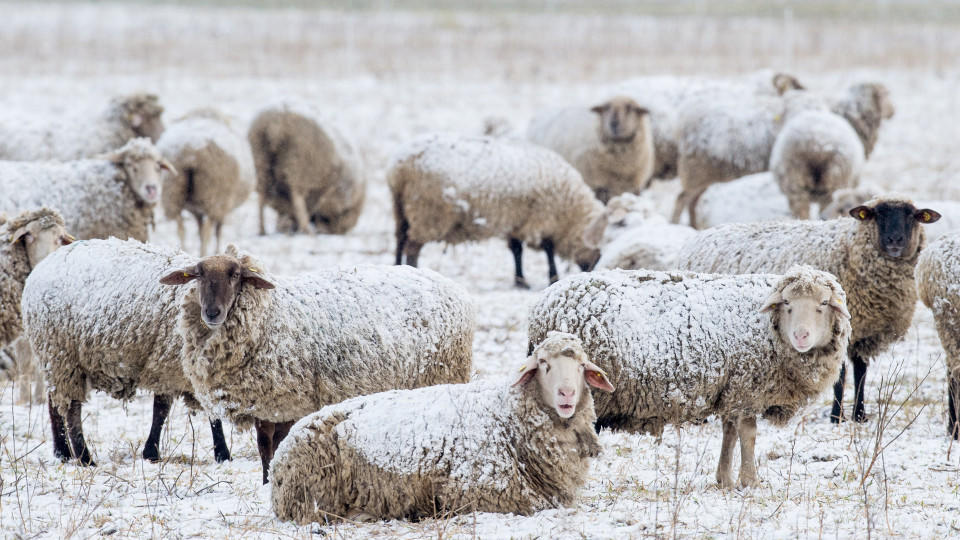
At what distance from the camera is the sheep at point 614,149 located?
13109 mm

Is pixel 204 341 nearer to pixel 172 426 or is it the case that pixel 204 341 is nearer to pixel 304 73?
pixel 172 426

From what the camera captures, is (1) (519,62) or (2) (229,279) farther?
(1) (519,62)

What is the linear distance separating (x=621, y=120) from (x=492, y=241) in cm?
237

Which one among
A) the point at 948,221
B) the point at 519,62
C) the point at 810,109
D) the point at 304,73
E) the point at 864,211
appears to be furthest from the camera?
the point at 519,62

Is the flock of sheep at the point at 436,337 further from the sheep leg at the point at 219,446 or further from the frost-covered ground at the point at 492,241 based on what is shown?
the frost-covered ground at the point at 492,241

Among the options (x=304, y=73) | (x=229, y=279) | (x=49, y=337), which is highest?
(x=304, y=73)

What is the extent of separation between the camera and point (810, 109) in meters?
12.8

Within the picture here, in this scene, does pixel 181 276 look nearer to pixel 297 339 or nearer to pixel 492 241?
pixel 297 339

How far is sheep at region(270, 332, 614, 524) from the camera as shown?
5.09 meters

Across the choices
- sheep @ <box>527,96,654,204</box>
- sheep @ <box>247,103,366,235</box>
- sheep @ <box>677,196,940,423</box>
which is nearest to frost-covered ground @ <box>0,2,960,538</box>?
sheep @ <box>677,196,940,423</box>

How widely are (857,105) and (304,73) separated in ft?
47.1

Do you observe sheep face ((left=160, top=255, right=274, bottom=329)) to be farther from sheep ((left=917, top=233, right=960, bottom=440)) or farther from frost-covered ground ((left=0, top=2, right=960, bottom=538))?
sheep ((left=917, top=233, right=960, bottom=440))

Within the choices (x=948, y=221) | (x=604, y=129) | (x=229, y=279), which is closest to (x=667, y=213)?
(x=604, y=129)

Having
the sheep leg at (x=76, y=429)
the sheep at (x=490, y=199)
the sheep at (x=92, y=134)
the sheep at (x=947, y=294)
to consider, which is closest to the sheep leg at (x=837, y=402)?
the sheep at (x=947, y=294)
